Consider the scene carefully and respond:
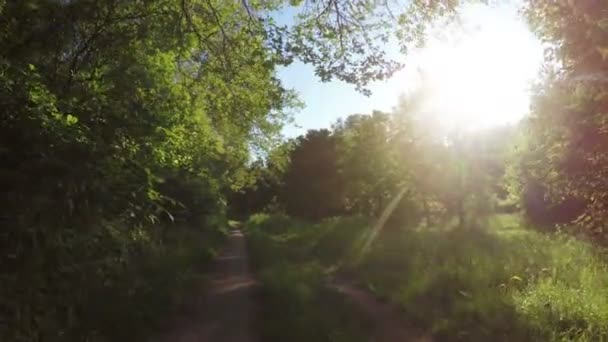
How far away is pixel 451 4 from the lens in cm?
859

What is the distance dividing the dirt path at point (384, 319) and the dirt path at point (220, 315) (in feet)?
7.59

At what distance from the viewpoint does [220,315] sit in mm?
10461

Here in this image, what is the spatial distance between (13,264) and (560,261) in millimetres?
12943

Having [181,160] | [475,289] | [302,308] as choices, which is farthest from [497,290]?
[181,160]

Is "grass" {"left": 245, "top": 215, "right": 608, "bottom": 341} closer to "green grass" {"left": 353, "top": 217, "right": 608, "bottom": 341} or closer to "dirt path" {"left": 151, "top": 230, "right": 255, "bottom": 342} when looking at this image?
"green grass" {"left": 353, "top": 217, "right": 608, "bottom": 341}

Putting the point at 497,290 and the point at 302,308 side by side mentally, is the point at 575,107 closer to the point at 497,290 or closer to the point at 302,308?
the point at 497,290

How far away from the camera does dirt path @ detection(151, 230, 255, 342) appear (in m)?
8.84

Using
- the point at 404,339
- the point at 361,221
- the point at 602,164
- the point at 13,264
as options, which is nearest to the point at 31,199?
the point at 13,264

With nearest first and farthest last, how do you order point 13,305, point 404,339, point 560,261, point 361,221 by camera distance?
1. point 13,305
2. point 404,339
3. point 560,261
4. point 361,221

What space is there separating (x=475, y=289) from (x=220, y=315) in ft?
17.5

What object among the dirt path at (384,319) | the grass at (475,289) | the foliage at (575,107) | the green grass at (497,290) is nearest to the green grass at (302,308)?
the grass at (475,289)

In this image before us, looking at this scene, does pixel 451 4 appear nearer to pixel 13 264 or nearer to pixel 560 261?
pixel 13 264

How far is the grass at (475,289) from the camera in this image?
27.9ft

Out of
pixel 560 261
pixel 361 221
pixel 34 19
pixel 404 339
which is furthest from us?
pixel 361 221
